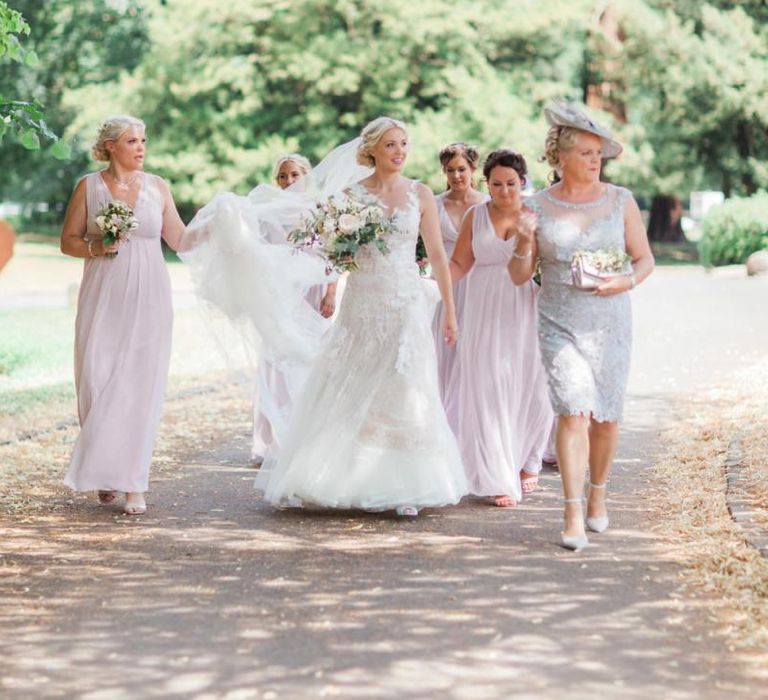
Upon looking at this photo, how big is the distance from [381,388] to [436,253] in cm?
87

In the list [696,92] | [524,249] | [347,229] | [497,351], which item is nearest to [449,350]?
[497,351]

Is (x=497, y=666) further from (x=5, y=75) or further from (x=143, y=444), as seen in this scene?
(x=5, y=75)

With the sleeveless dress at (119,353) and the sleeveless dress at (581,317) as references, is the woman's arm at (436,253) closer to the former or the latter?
the sleeveless dress at (581,317)

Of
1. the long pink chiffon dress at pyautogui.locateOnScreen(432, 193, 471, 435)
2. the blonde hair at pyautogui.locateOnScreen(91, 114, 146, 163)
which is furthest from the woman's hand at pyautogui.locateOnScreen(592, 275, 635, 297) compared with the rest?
the blonde hair at pyautogui.locateOnScreen(91, 114, 146, 163)

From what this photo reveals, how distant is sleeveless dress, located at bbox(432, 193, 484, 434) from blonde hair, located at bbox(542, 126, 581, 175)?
1665mm

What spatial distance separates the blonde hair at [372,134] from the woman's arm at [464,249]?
0.87m

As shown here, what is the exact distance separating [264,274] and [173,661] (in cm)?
422

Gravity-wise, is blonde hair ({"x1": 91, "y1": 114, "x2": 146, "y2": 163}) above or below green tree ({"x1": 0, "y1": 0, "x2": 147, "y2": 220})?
below

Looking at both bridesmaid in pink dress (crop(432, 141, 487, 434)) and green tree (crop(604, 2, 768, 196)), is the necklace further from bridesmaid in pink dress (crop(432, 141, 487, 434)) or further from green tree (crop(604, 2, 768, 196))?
green tree (crop(604, 2, 768, 196))

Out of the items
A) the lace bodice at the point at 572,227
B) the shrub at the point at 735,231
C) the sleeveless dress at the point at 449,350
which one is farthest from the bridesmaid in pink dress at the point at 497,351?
the shrub at the point at 735,231

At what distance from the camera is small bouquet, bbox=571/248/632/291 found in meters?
7.12

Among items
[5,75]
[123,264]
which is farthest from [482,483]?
→ [5,75]

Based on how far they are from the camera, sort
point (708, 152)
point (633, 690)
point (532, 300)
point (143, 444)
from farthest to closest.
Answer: point (708, 152)
point (532, 300)
point (143, 444)
point (633, 690)

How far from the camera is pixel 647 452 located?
35.2 ft
